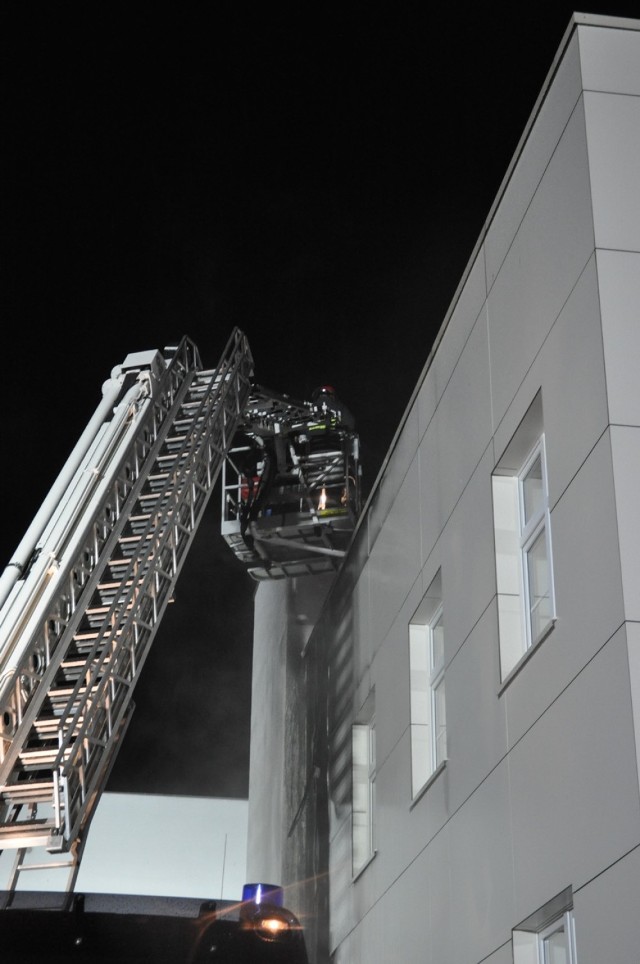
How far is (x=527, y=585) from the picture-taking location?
849 centimetres

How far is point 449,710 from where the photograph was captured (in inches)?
378

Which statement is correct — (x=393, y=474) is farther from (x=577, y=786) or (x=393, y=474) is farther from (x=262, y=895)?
(x=577, y=786)

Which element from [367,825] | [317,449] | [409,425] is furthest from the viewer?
[317,449]

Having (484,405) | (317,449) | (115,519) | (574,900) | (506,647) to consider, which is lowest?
(574,900)

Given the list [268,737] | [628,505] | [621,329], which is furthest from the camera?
[268,737]

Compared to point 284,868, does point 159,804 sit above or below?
above

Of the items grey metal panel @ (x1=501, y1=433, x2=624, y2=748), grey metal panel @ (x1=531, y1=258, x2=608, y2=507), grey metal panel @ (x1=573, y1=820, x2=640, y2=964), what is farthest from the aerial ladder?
grey metal panel @ (x1=531, y1=258, x2=608, y2=507)

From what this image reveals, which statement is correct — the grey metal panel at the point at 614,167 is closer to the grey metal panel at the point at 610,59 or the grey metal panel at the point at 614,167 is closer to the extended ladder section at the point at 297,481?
the grey metal panel at the point at 610,59

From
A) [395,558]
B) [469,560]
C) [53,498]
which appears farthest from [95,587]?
[469,560]

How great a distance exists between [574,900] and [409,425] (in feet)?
22.1

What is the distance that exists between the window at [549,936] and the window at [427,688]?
9.56 feet

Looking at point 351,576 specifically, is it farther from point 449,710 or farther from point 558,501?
point 558,501

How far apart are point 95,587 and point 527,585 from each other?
207 inches

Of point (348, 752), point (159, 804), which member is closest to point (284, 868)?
point (348, 752)
